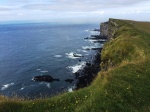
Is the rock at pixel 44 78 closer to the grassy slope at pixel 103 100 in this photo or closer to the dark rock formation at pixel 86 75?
the dark rock formation at pixel 86 75

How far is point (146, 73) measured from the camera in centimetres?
2019

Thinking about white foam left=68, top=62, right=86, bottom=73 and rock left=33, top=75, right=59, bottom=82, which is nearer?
rock left=33, top=75, right=59, bottom=82

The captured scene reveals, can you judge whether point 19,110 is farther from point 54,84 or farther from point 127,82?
point 54,84

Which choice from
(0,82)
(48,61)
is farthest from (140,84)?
(48,61)

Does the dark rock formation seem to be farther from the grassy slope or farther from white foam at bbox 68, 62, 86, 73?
the grassy slope

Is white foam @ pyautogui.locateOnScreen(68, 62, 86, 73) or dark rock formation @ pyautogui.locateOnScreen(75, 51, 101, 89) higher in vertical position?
dark rock formation @ pyautogui.locateOnScreen(75, 51, 101, 89)

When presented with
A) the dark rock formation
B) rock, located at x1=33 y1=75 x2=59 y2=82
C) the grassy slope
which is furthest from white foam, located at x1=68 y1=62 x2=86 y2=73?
the grassy slope

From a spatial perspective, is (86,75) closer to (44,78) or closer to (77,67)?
(77,67)

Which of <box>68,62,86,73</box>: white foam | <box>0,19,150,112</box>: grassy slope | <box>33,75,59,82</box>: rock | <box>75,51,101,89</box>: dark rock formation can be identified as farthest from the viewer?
<box>68,62,86,73</box>: white foam

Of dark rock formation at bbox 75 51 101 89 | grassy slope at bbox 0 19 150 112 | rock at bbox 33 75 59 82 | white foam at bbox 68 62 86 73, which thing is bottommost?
rock at bbox 33 75 59 82

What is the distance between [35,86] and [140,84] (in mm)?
45636

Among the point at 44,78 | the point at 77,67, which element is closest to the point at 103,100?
the point at 44,78

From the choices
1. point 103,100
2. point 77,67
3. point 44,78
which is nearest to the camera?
point 103,100

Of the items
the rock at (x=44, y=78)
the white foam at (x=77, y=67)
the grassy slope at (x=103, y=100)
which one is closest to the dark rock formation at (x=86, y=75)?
the white foam at (x=77, y=67)
